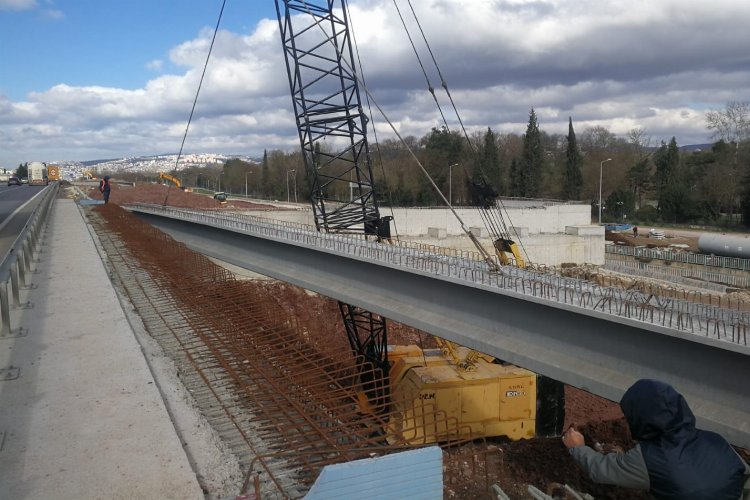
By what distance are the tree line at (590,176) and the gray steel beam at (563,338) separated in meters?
40.1

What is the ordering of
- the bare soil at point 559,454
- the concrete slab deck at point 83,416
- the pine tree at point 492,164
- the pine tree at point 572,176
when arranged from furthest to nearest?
1. the pine tree at point 492,164
2. the pine tree at point 572,176
3. the bare soil at point 559,454
4. the concrete slab deck at point 83,416

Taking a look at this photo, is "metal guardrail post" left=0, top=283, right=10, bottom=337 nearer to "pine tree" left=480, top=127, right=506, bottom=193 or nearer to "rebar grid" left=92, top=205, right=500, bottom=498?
"rebar grid" left=92, top=205, right=500, bottom=498

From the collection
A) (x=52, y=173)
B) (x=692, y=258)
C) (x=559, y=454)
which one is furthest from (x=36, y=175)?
(x=559, y=454)

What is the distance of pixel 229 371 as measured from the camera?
791 centimetres

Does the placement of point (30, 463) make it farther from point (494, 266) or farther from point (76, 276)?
point (76, 276)

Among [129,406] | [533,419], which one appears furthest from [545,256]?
[129,406]

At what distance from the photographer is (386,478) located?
13.0 feet

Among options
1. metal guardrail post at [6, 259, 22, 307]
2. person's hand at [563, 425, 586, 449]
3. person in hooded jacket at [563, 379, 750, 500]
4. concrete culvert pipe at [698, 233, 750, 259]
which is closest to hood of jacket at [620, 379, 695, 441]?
person in hooded jacket at [563, 379, 750, 500]

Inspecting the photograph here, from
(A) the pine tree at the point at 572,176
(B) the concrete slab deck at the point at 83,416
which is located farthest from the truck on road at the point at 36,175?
(B) the concrete slab deck at the point at 83,416

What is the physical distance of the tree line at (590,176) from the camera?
59469 millimetres

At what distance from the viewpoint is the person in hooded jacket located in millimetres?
3092

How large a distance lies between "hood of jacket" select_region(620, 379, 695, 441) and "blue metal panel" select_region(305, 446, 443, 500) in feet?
4.86

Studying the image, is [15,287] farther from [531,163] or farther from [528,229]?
[531,163]

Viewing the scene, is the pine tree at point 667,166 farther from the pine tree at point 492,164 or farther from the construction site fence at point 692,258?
the construction site fence at point 692,258
